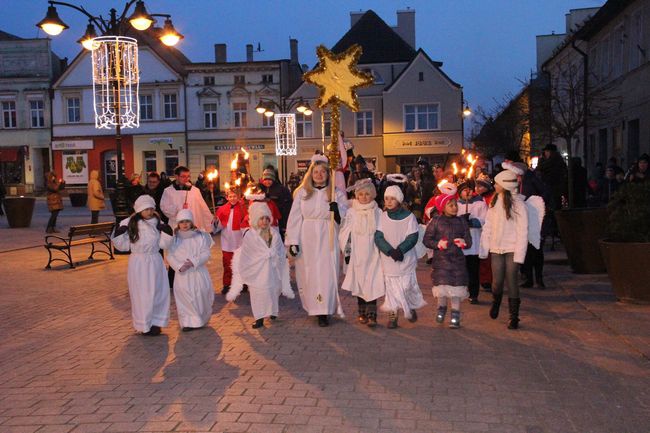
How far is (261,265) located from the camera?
8305mm

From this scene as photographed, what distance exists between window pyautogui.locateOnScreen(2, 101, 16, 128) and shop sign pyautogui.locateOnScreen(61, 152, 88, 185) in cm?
492

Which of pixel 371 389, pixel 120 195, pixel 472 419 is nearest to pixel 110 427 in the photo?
pixel 371 389

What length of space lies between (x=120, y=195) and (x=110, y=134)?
3713 centimetres

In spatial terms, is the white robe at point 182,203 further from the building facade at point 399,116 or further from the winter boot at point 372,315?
the building facade at point 399,116

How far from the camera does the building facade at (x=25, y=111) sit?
50.6 metres

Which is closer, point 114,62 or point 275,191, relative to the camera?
point 275,191

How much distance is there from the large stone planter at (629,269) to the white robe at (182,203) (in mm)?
5806

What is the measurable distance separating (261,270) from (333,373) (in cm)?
246

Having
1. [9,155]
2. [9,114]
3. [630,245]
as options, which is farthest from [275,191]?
[9,114]

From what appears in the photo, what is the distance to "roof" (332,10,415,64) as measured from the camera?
49.8 metres

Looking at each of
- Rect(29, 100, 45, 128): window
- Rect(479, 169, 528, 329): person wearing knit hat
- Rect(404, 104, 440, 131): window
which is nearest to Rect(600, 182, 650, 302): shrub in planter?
Rect(479, 169, 528, 329): person wearing knit hat

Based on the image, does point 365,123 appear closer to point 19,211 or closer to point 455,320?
point 19,211

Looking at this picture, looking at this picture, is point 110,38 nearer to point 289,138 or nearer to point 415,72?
point 289,138

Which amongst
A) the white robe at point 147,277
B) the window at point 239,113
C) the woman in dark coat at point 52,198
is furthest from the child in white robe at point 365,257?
the window at point 239,113
